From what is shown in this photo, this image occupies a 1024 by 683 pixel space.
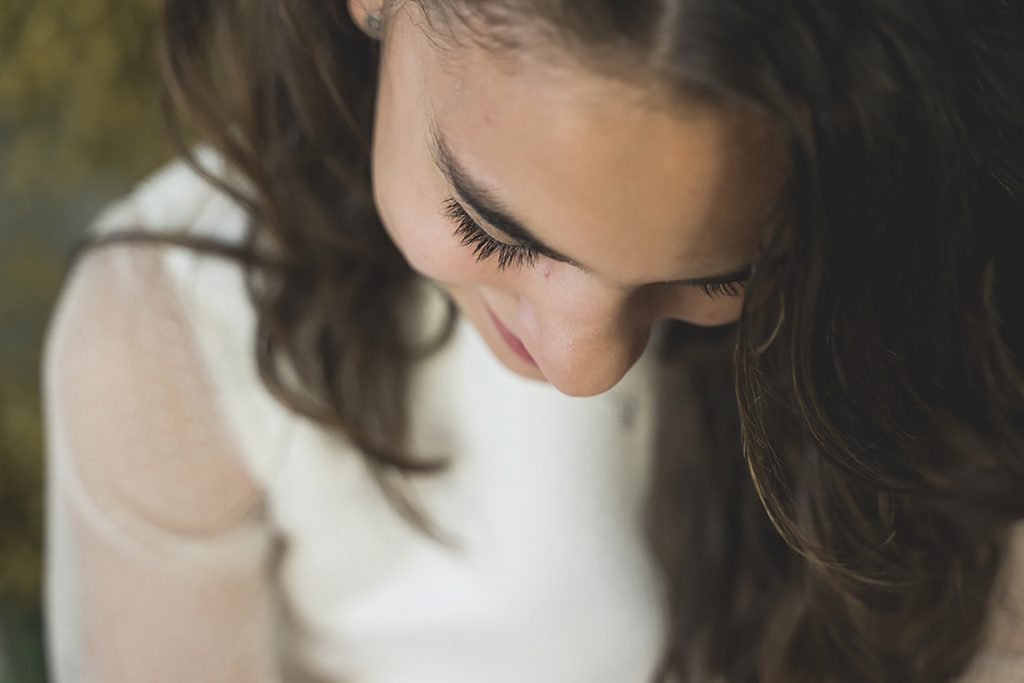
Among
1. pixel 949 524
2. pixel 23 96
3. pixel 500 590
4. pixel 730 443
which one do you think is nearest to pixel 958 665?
pixel 949 524

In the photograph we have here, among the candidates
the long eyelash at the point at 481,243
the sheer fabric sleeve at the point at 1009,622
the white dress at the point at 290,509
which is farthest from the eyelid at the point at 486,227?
the sheer fabric sleeve at the point at 1009,622

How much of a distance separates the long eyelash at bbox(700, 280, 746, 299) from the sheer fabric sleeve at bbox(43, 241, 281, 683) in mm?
453

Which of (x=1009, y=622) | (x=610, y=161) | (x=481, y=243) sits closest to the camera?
(x=610, y=161)

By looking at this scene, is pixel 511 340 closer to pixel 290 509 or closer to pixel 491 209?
pixel 491 209

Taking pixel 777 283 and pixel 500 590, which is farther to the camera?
pixel 500 590

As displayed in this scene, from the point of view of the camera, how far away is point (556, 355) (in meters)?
0.62

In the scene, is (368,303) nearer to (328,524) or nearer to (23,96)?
(328,524)

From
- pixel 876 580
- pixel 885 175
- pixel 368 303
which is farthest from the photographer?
pixel 368 303

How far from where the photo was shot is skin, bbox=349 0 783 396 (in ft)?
1.65

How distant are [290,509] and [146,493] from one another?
119 millimetres

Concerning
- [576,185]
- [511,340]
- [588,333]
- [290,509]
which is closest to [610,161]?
[576,185]

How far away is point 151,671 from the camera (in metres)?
0.93

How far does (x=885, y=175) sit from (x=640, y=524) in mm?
528

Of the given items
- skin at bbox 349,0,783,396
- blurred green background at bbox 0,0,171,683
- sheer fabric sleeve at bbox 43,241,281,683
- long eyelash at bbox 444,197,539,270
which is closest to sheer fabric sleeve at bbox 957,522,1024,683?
skin at bbox 349,0,783,396
